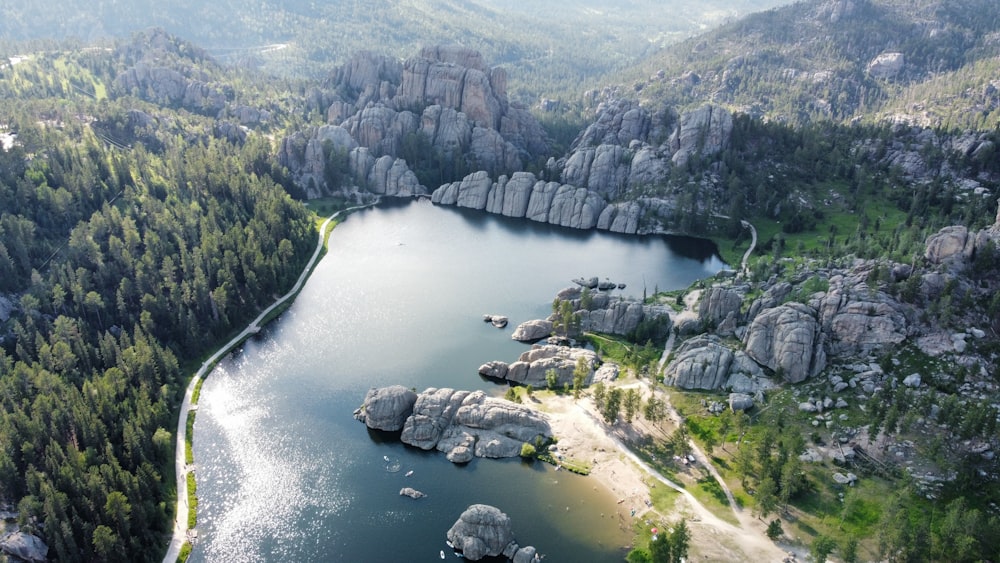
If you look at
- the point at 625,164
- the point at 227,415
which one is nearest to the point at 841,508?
the point at 227,415

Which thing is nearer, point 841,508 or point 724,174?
point 841,508

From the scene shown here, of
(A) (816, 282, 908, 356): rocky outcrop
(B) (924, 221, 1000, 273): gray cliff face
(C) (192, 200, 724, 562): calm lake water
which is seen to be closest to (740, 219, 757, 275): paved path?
(C) (192, 200, 724, 562): calm lake water

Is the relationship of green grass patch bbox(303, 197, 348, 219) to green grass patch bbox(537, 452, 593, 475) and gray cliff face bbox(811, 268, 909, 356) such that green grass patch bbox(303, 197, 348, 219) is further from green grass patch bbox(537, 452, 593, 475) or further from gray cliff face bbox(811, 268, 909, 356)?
gray cliff face bbox(811, 268, 909, 356)

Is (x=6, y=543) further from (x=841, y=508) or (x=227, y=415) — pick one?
(x=841, y=508)

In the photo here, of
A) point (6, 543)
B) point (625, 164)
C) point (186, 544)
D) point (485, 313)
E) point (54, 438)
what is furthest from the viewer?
point (625, 164)

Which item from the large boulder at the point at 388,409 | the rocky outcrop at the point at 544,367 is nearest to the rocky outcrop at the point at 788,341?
the rocky outcrop at the point at 544,367

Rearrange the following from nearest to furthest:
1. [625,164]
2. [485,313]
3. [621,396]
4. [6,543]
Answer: [6,543] < [621,396] < [485,313] < [625,164]

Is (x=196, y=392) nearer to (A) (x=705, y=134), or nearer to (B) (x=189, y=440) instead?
(B) (x=189, y=440)

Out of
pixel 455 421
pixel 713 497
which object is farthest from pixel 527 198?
pixel 713 497
